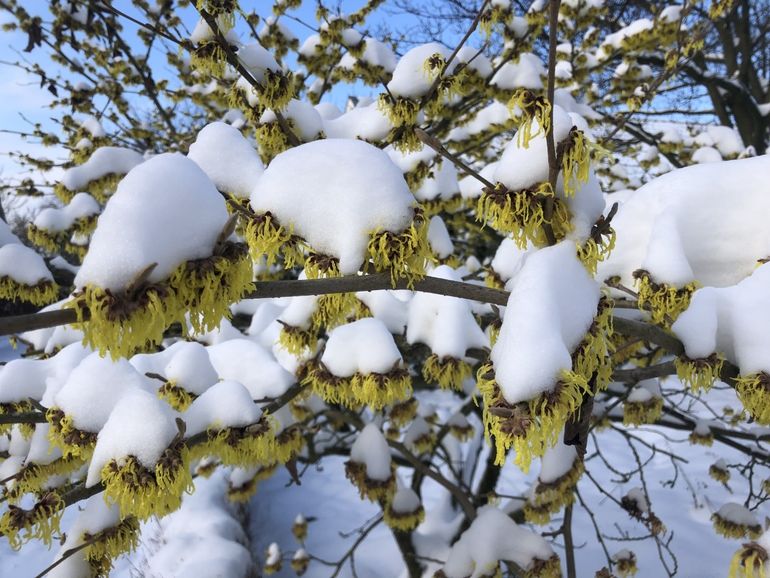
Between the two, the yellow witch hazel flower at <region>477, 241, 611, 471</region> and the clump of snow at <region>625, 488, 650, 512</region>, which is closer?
the yellow witch hazel flower at <region>477, 241, 611, 471</region>

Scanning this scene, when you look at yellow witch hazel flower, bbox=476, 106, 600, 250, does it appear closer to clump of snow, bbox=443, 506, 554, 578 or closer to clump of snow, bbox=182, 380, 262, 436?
clump of snow, bbox=182, 380, 262, 436

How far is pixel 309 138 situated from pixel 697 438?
393cm

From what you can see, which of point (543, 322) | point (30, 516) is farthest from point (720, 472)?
point (30, 516)

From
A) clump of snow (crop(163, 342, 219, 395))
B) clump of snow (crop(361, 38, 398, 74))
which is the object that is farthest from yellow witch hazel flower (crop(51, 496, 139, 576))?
clump of snow (crop(361, 38, 398, 74))

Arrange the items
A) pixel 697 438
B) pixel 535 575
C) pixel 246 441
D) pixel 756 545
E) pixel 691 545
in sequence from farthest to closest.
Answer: pixel 691 545 < pixel 697 438 < pixel 535 575 < pixel 246 441 < pixel 756 545

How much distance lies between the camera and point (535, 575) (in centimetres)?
288

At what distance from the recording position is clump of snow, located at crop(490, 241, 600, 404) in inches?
37.8

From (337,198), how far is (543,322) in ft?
1.93

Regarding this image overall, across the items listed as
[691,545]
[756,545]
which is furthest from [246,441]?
[691,545]

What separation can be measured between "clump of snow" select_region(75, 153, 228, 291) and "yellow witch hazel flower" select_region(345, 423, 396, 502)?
2.34m

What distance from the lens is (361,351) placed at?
2.02 meters

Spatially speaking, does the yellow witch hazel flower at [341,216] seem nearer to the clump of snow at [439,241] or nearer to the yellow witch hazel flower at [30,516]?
the yellow witch hazel flower at [30,516]

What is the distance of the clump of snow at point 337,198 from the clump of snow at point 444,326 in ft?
2.98

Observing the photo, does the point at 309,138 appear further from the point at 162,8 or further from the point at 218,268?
the point at 162,8
